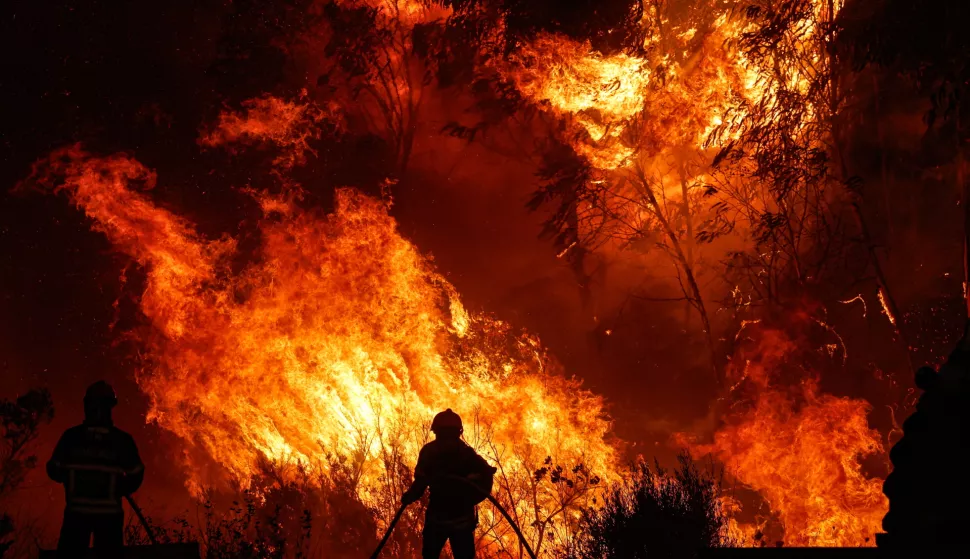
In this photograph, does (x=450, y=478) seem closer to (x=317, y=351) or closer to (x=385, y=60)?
(x=317, y=351)

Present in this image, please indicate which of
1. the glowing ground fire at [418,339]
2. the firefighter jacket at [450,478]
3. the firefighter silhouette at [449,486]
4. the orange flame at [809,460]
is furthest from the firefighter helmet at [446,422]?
the orange flame at [809,460]

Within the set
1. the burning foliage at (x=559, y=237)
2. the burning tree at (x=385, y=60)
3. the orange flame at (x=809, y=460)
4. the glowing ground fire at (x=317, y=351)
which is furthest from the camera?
the burning tree at (x=385, y=60)

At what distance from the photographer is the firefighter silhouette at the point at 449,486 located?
7059 millimetres

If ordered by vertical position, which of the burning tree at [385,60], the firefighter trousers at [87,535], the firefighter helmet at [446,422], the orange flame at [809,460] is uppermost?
the burning tree at [385,60]

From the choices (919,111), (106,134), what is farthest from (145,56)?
(919,111)

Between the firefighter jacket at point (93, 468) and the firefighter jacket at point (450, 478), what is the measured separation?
2.25 meters

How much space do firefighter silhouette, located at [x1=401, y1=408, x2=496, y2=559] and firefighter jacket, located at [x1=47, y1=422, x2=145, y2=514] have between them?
2.27m

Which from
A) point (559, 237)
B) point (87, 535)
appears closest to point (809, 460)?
point (559, 237)

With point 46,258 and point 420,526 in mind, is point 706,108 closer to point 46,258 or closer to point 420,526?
point 420,526

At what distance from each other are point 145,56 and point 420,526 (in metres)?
10.9

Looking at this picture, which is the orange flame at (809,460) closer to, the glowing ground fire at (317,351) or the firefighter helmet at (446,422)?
the glowing ground fire at (317,351)

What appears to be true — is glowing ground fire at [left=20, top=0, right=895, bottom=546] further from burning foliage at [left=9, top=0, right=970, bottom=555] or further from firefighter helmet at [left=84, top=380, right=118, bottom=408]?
firefighter helmet at [left=84, top=380, right=118, bottom=408]

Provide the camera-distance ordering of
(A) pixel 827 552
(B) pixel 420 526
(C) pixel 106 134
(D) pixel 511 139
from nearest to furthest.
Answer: (A) pixel 827 552, (B) pixel 420 526, (C) pixel 106 134, (D) pixel 511 139

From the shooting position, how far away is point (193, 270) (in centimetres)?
1473
